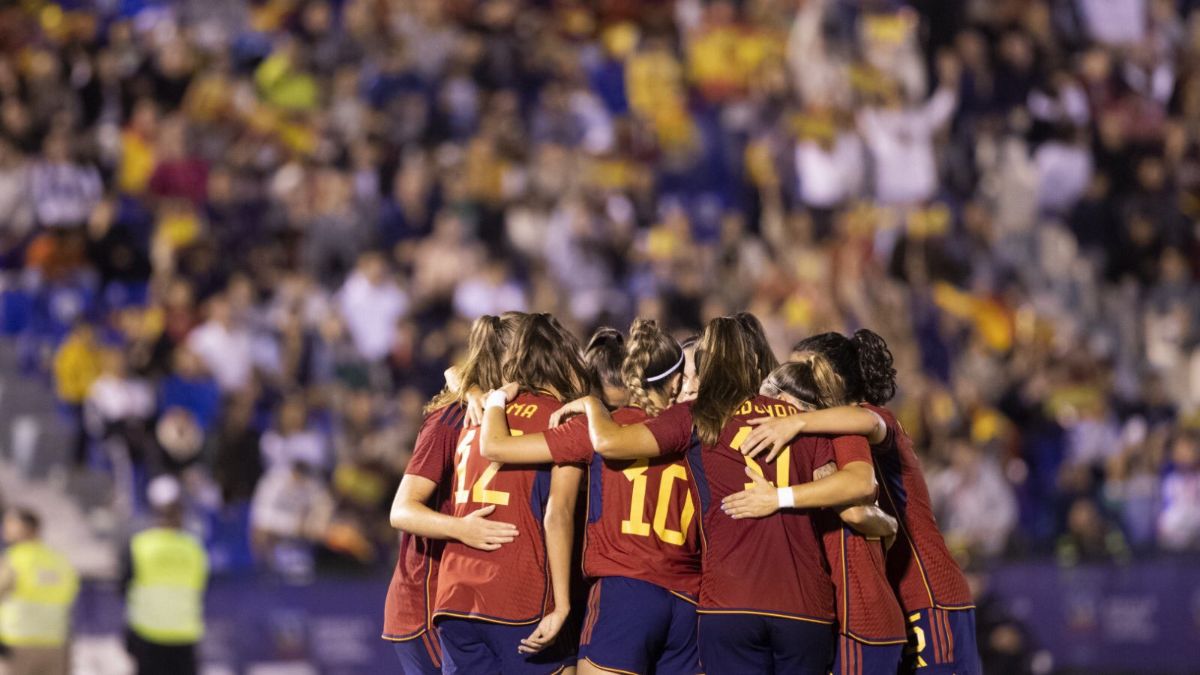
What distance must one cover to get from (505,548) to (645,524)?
0.60 m

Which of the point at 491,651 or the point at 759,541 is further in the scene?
the point at 491,651

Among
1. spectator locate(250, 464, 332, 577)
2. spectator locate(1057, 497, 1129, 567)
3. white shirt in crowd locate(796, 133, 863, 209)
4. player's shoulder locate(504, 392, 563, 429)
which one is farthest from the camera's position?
white shirt in crowd locate(796, 133, 863, 209)

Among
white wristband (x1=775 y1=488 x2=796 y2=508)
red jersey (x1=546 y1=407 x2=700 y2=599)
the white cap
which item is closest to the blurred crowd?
the white cap

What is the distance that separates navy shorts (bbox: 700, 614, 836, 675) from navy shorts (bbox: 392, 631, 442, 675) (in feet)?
4.30

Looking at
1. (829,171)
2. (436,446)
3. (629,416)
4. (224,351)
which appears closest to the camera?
(629,416)

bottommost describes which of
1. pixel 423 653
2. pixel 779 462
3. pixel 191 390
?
pixel 423 653

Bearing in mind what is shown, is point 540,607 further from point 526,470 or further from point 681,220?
point 681,220

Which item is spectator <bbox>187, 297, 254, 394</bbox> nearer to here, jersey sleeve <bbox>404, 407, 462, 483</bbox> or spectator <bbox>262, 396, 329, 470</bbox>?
spectator <bbox>262, 396, 329, 470</bbox>

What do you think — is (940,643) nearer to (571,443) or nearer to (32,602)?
(571,443)

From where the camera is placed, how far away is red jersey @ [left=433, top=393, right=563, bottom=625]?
23.0 feet

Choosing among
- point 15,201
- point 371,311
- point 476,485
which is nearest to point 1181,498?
point 371,311

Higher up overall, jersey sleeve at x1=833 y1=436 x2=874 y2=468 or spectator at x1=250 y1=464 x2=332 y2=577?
jersey sleeve at x1=833 y1=436 x2=874 y2=468

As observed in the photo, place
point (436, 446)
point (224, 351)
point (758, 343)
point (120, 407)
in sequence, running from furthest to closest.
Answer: point (224, 351) → point (120, 407) → point (436, 446) → point (758, 343)

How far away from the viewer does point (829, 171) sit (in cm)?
1953
